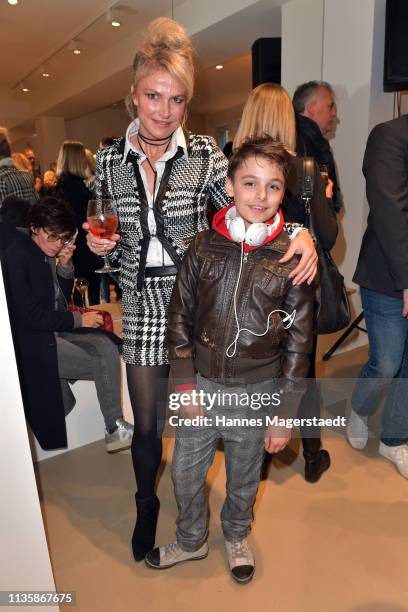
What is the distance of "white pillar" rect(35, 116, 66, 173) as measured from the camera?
10.4 meters

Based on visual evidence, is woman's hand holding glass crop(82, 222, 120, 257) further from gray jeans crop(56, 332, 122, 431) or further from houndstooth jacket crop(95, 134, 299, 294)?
gray jeans crop(56, 332, 122, 431)

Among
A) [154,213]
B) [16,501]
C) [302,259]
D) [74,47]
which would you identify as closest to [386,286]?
[302,259]

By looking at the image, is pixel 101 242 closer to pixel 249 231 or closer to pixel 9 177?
pixel 249 231

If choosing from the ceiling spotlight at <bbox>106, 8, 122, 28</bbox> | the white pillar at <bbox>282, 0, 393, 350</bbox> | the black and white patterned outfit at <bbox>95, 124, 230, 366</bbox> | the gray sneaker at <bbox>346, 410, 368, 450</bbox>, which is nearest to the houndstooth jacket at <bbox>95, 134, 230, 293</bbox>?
the black and white patterned outfit at <bbox>95, 124, 230, 366</bbox>

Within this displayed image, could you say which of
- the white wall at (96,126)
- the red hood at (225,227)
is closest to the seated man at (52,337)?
the red hood at (225,227)

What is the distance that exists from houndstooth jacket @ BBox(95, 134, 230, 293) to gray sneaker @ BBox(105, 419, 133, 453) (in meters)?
0.96

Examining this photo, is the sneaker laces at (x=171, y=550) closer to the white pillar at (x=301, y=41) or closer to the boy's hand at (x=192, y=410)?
the boy's hand at (x=192, y=410)

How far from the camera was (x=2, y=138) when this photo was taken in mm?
3248

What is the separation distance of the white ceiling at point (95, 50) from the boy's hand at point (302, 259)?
336cm

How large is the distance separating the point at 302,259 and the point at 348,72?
2644 millimetres

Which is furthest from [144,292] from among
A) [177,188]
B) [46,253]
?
[46,253]

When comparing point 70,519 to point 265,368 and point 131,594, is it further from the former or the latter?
point 265,368

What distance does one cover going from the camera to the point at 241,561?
61.1 inches

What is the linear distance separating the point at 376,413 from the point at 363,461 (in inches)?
21.3
